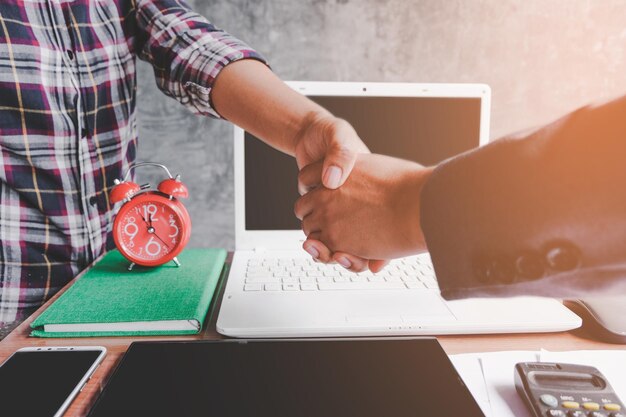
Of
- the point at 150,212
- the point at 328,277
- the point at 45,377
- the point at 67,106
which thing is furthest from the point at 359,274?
the point at 67,106

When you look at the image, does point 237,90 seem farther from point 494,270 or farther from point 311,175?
point 494,270

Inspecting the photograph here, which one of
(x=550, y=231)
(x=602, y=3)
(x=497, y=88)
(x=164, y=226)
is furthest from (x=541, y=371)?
(x=602, y=3)

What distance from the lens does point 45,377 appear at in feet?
1.61

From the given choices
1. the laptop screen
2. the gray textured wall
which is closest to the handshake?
the laptop screen

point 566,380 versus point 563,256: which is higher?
point 563,256

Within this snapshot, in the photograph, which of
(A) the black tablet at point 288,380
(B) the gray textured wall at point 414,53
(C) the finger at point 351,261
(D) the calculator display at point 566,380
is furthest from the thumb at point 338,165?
(B) the gray textured wall at point 414,53

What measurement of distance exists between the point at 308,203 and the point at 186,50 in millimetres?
353

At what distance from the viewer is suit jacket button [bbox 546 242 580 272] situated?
16.5 inches

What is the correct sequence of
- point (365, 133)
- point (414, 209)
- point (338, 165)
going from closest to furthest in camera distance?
point (414, 209) → point (338, 165) → point (365, 133)

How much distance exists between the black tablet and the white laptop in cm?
6

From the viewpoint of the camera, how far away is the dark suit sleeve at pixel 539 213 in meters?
0.40

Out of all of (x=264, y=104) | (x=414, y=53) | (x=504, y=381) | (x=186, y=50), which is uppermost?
(x=414, y=53)

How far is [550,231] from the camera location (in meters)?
0.43

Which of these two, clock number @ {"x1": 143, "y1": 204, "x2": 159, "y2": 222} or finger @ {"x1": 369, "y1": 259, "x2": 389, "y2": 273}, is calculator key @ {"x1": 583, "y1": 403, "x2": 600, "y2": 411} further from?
clock number @ {"x1": 143, "y1": 204, "x2": 159, "y2": 222}
